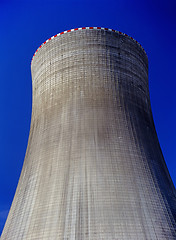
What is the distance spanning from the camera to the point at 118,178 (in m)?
5.87

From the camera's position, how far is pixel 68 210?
5.43 metres

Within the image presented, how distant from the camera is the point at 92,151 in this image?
20.5ft

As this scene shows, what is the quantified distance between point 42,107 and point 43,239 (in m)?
3.82

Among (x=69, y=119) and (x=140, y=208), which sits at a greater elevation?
(x=69, y=119)

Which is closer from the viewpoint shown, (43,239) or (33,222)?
(43,239)

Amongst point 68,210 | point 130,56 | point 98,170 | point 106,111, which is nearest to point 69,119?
point 106,111

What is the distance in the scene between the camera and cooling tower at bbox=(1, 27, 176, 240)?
5363mm

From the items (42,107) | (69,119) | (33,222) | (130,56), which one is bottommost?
(33,222)

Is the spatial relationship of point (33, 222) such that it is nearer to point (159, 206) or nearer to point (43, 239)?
point (43, 239)

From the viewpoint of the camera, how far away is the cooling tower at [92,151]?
5.36m

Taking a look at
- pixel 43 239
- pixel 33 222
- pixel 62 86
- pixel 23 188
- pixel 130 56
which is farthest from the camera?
pixel 130 56

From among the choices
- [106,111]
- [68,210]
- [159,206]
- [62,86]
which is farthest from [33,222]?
[62,86]

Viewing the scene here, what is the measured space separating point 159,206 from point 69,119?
3.05m

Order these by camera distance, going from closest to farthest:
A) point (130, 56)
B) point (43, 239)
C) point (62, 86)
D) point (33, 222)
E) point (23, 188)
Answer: point (43, 239) < point (33, 222) < point (23, 188) < point (62, 86) < point (130, 56)
